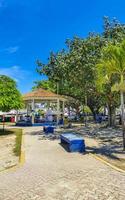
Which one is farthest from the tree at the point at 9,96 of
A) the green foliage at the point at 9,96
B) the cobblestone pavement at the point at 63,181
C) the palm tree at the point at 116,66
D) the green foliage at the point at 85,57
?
the cobblestone pavement at the point at 63,181

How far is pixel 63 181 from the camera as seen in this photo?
40.2 ft

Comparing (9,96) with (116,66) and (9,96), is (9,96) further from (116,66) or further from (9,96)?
(116,66)

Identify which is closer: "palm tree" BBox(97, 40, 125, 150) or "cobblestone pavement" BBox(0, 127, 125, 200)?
"cobblestone pavement" BBox(0, 127, 125, 200)

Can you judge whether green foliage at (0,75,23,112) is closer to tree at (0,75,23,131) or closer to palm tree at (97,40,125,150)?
tree at (0,75,23,131)

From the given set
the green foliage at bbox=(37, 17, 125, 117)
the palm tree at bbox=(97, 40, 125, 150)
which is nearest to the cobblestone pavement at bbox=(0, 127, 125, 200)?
the palm tree at bbox=(97, 40, 125, 150)

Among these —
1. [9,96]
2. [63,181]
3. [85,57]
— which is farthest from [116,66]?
[9,96]

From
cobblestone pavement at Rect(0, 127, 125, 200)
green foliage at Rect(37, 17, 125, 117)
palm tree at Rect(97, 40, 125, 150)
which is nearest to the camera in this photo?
cobblestone pavement at Rect(0, 127, 125, 200)

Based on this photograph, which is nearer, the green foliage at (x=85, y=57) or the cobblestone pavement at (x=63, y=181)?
the cobblestone pavement at (x=63, y=181)

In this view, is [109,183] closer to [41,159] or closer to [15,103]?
[41,159]

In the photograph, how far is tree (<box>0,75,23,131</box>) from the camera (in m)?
35.1

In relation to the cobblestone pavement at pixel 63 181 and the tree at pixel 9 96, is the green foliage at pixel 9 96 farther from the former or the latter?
the cobblestone pavement at pixel 63 181

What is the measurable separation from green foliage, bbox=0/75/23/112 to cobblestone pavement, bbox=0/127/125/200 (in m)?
18.1

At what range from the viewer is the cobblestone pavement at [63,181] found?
34.1 feet

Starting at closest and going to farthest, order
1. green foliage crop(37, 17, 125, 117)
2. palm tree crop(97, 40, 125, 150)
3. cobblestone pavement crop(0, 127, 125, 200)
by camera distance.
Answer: cobblestone pavement crop(0, 127, 125, 200) < palm tree crop(97, 40, 125, 150) < green foliage crop(37, 17, 125, 117)
